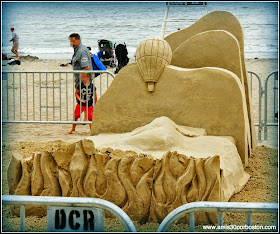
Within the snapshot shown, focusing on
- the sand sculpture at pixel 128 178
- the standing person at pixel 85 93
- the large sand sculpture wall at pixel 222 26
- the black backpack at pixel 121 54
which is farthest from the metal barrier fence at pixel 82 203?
the black backpack at pixel 121 54

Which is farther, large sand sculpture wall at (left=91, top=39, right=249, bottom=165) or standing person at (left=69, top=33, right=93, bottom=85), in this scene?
standing person at (left=69, top=33, right=93, bottom=85)

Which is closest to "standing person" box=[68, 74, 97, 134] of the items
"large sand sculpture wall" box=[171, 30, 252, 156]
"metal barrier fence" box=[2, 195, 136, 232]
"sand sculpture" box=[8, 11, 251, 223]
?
"sand sculpture" box=[8, 11, 251, 223]

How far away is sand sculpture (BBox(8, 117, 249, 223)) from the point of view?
4.50 metres

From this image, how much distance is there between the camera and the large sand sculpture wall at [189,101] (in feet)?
19.4

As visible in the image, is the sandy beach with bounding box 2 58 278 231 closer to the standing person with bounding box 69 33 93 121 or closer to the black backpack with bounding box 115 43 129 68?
the standing person with bounding box 69 33 93 121

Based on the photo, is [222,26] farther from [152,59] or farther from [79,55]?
[79,55]

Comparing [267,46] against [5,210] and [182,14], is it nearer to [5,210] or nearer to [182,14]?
[182,14]

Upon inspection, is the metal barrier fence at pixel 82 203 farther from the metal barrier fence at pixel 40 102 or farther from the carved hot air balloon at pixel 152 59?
the metal barrier fence at pixel 40 102

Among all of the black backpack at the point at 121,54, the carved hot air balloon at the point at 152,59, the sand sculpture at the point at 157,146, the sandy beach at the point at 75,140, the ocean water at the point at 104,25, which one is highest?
the ocean water at the point at 104,25

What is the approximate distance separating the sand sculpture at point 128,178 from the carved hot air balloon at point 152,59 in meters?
1.28

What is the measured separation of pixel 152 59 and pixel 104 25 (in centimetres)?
3633

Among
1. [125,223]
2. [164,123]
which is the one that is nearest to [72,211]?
[125,223]

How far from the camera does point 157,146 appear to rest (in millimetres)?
5195

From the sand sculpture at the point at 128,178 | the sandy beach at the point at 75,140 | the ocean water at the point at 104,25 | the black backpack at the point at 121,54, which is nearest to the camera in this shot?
the sand sculpture at the point at 128,178
